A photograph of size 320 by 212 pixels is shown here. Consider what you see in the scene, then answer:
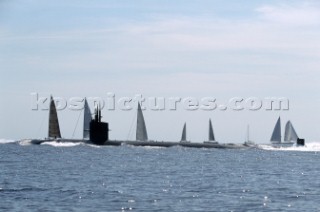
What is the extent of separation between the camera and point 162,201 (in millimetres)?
55469

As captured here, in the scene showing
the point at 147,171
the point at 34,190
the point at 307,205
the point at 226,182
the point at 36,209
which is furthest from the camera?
the point at 147,171

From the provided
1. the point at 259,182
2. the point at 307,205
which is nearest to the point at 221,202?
the point at 307,205

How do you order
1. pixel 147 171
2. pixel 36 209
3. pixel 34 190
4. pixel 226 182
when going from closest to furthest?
pixel 36 209
pixel 34 190
pixel 226 182
pixel 147 171

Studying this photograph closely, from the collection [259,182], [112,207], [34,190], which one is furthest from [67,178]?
[112,207]

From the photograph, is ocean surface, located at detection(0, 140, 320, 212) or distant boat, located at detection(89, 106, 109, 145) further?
distant boat, located at detection(89, 106, 109, 145)

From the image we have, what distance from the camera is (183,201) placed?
55625 millimetres

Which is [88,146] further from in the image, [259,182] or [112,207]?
[112,207]

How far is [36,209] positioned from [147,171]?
137 feet

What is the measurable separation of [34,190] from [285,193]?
21.3 meters

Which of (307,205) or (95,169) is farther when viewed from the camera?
(95,169)

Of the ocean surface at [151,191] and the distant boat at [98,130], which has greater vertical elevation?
the distant boat at [98,130]

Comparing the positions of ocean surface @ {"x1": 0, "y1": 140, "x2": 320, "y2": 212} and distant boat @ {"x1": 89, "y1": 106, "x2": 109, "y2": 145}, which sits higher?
distant boat @ {"x1": 89, "y1": 106, "x2": 109, "y2": 145}

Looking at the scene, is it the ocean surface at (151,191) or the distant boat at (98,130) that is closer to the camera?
the ocean surface at (151,191)

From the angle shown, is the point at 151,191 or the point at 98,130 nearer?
the point at 151,191
